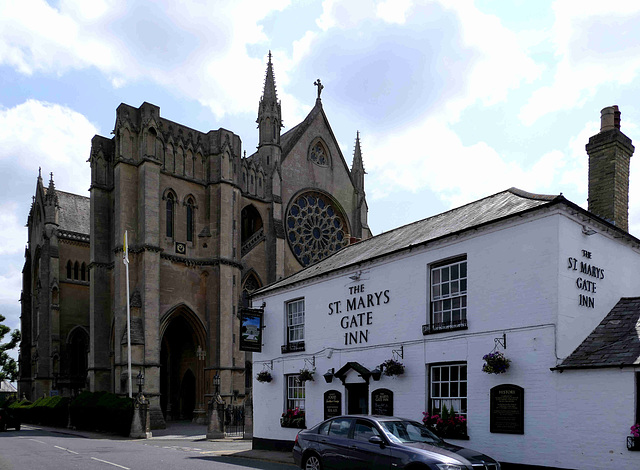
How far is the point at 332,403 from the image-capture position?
55.8 feet

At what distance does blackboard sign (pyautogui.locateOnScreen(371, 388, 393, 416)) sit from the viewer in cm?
1505

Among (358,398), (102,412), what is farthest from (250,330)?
(102,412)

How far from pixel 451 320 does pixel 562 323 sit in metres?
2.97

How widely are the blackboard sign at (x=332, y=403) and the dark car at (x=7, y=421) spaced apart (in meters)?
21.5

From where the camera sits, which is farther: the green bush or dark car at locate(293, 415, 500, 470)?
the green bush

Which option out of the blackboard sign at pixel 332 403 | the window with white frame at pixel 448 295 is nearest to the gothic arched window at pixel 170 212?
the blackboard sign at pixel 332 403

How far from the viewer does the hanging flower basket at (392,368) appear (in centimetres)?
1455

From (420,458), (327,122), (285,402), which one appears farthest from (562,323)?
(327,122)

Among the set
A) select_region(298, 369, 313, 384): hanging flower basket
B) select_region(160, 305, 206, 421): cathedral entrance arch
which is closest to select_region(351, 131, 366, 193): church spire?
select_region(160, 305, 206, 421): cathedral entrance arch

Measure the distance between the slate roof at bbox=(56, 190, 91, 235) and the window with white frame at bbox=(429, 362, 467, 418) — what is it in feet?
143

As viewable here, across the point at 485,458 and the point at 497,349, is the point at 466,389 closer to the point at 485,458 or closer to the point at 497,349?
the point at 497,349

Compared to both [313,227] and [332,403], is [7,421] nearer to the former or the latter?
[332,403]

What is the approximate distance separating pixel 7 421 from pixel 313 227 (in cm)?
2416

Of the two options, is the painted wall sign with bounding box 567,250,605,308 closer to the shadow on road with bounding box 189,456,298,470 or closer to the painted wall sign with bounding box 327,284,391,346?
the painted wall sign with bounding box 327,284,391,346
